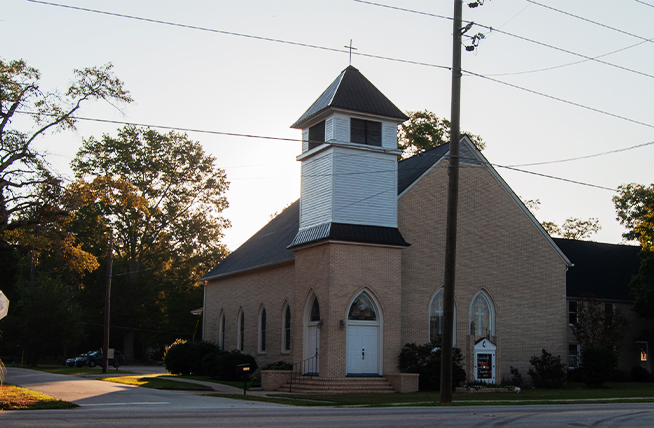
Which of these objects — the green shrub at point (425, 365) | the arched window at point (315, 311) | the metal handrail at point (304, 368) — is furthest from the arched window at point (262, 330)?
the green shrub at point (425, 365)

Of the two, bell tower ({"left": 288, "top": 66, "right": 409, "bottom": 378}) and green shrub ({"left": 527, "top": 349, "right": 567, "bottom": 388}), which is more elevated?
bell tower ({"left": 288, "top": 66, "right": 409, "bottom": 378})

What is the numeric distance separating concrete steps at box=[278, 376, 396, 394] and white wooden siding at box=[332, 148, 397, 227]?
5.99 metres

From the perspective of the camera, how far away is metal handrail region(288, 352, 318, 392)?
2743 centimetres

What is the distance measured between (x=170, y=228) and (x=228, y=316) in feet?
71.6

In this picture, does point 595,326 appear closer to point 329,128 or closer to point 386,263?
point 386,263

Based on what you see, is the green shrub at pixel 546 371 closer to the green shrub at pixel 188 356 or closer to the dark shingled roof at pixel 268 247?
the dark shingled roof at pixel 268 247

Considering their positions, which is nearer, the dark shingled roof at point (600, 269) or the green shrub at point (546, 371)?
the green shrub at point (546, 371)

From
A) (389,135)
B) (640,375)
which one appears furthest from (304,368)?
(640,375)

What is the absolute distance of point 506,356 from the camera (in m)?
31.2

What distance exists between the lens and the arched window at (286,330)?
105ft

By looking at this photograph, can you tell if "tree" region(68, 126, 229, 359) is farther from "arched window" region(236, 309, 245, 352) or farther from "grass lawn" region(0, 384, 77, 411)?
"grass lawn" region(0, 384, 77, 411)

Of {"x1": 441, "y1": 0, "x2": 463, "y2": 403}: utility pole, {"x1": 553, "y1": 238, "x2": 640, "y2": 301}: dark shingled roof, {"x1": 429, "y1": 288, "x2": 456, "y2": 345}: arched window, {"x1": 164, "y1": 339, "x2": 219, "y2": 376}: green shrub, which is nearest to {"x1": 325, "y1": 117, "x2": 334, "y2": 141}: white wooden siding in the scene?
{"x1": 441, "y1": 0, "x2": 463, "y2": 403}: utility pole

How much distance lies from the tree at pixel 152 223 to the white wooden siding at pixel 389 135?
1251 inches

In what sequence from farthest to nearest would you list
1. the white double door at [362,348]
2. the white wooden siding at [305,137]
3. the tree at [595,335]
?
the tree at [595,335] < the white wooden siding at [305,137] < the white double door at [362,348]
